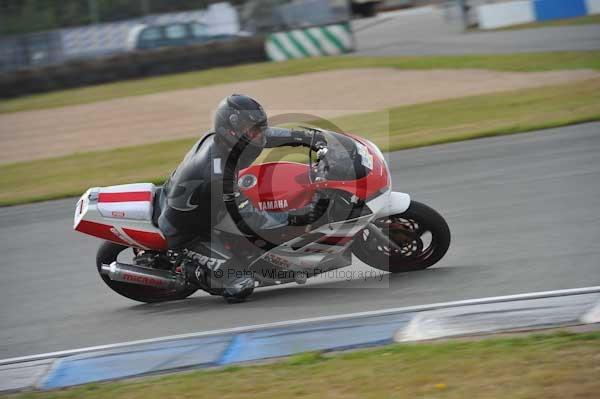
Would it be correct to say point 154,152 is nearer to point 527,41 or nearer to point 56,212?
point 56,212

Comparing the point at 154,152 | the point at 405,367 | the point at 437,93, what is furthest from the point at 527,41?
the point at 405,367

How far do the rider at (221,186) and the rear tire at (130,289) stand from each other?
0.48 meters

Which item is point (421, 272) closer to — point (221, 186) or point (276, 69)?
point (221, 186)

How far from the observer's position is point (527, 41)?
19922 mm

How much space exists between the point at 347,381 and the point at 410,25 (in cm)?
2567

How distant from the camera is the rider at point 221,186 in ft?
18.6

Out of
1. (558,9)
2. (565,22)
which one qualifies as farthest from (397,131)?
(558,9)

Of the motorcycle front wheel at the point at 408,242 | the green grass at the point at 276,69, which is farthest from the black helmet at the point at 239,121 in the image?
the green grass at the point at 276,69

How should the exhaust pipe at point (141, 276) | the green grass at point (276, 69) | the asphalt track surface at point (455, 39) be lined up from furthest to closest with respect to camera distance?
the asphalt track surface at point (455, 39) < the green grass at point (276, 69) < the exhaust pipe at point (141, 276)

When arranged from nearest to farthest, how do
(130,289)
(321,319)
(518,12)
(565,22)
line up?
(321,319), (130,289), (565,22), (518,12)

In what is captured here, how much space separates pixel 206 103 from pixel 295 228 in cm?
1122

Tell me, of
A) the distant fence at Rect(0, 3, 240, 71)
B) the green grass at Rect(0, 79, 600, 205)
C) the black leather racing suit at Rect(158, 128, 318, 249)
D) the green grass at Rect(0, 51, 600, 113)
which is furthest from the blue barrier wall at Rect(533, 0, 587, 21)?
the black leather racing suit at Rect(158, 128, 318, 249)

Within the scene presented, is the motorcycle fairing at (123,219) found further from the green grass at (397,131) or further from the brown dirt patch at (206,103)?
the brown dirt patch at (206,103)

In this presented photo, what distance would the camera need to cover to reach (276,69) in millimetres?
20562
